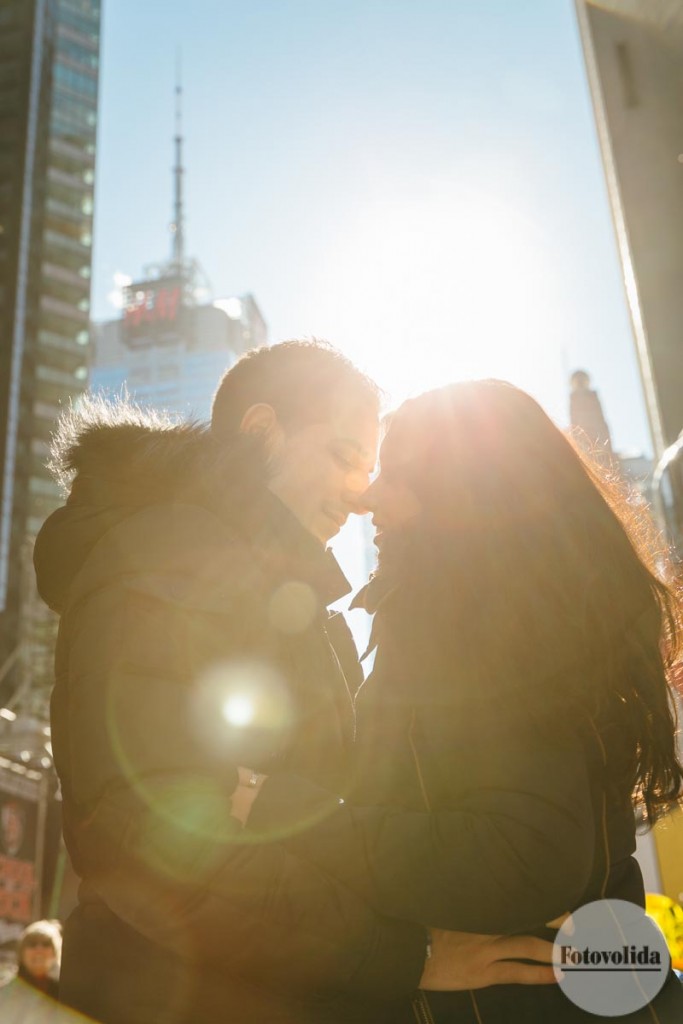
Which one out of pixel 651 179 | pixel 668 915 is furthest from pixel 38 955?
pixel 651 179

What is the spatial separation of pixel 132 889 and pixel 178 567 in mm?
616

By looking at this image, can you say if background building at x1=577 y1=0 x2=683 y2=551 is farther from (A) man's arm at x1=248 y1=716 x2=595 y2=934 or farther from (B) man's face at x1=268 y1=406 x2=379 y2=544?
(A) man's arm at x1=248 y1=716 x2=595 y2=934

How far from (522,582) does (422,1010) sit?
0.84 m

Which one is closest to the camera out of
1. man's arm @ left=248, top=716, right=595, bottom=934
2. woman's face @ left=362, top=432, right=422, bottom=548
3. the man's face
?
man's arm @ left=248, top=716, right=595, bottom=934

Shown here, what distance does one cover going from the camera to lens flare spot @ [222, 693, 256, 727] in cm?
174

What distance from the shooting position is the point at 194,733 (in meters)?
1.64

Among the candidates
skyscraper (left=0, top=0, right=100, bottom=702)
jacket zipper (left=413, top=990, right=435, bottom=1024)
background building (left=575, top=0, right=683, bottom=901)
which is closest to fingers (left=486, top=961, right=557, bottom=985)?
jacket zipper (left=413, top=990, right=435, bottom=1024)

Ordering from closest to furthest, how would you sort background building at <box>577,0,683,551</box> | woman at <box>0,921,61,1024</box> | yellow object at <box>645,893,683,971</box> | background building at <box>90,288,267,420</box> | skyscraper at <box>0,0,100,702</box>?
yellow object at <box>645,893,683,971</box>, woman at <box>0,921,61,1024</box>, background building at <box>577,0,683,551</box>, skyscraper at <box>0,0,100,702</box>, background building at <box>90,288,267,420</box>

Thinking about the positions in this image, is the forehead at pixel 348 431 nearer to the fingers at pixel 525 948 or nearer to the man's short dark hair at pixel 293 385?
the man's short dark hair at pixel 293 385

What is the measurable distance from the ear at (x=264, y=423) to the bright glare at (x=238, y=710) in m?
1.05

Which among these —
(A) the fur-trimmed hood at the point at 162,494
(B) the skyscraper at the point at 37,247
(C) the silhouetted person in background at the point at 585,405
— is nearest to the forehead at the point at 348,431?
(A) the fur-trimmed hood at the point at 162,494

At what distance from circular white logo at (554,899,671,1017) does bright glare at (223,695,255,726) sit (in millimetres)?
737

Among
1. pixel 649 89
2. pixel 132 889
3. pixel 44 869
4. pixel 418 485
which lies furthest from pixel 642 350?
pixel 44 869

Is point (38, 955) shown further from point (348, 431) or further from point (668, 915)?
point (348, 431)
